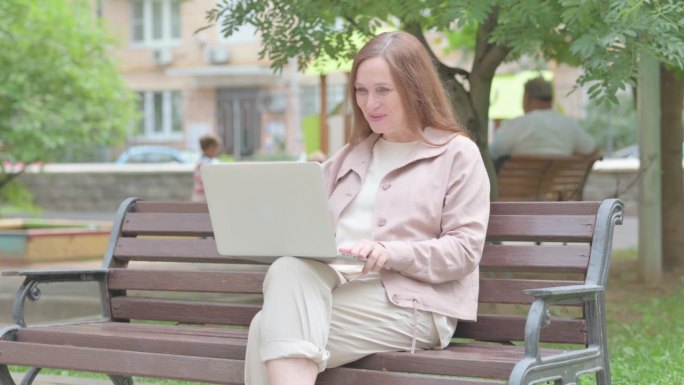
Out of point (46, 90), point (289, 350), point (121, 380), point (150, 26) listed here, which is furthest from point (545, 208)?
point (150, 26)

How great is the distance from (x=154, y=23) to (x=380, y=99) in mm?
32884

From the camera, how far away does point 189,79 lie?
116 ft

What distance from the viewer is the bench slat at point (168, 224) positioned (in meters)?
4.50

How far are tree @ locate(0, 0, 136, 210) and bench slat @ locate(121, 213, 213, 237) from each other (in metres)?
10.0

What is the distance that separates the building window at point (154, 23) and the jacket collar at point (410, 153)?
106 ft

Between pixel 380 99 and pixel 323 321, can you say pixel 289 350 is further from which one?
pixel 380 99

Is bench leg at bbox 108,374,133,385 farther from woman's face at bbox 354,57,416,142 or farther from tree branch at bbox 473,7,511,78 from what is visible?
tree branch at bbox 473,7,511,78

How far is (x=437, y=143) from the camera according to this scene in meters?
3.72

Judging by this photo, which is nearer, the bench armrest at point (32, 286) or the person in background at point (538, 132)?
the bench armrest at point (32, 286)

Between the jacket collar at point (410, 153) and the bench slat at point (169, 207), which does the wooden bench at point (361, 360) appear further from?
the jacket collar at point (410, 153)

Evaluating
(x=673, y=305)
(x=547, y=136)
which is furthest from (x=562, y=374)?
(x=547, y=136)

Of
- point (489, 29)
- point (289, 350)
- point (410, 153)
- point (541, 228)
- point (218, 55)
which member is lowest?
point (289, 350)

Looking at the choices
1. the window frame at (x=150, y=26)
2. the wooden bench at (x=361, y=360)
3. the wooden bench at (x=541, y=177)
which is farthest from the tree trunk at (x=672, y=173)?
the window frame at (x=150, y=26)

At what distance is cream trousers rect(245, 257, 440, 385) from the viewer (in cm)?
326
